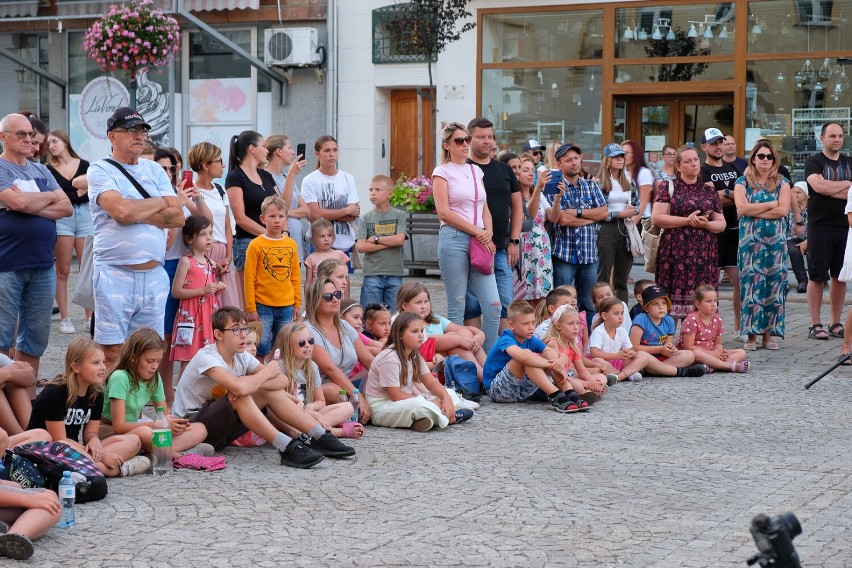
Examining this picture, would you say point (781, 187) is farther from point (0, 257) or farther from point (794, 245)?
point (0, 257)

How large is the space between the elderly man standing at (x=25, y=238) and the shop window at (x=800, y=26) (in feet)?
Result: 42.8

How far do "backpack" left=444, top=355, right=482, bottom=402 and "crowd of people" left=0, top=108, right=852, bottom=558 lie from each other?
0.02 meters

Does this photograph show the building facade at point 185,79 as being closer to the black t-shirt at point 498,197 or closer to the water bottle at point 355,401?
the black t-shirt at point 498,197

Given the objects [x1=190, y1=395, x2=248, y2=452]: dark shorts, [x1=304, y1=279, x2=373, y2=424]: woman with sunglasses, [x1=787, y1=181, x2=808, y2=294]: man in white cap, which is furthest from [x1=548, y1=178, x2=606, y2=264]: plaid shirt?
[x1=190, y1=395, x2=248, y2=452]: dark shorts

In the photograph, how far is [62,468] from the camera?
619 cm

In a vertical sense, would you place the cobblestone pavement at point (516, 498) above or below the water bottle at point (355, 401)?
below

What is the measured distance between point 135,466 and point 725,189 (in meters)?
7.28

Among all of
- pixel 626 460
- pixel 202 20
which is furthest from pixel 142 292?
pixel 202 20

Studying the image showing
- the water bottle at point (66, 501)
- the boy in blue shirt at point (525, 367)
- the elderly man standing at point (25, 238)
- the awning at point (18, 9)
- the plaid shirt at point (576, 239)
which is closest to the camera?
the water bottle at point (66, 501)

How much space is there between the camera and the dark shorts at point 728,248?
12375 mm

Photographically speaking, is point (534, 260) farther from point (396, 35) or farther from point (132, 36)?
point (132, 36)

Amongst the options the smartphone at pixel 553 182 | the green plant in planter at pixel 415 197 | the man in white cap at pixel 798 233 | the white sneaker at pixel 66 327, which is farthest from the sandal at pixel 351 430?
the green plant in planter at pixel 415 197

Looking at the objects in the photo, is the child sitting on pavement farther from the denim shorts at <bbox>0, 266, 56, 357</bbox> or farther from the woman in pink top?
the woman in pink top

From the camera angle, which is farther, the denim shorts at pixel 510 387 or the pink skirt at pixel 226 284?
the pink skirt at pixel 226 284
